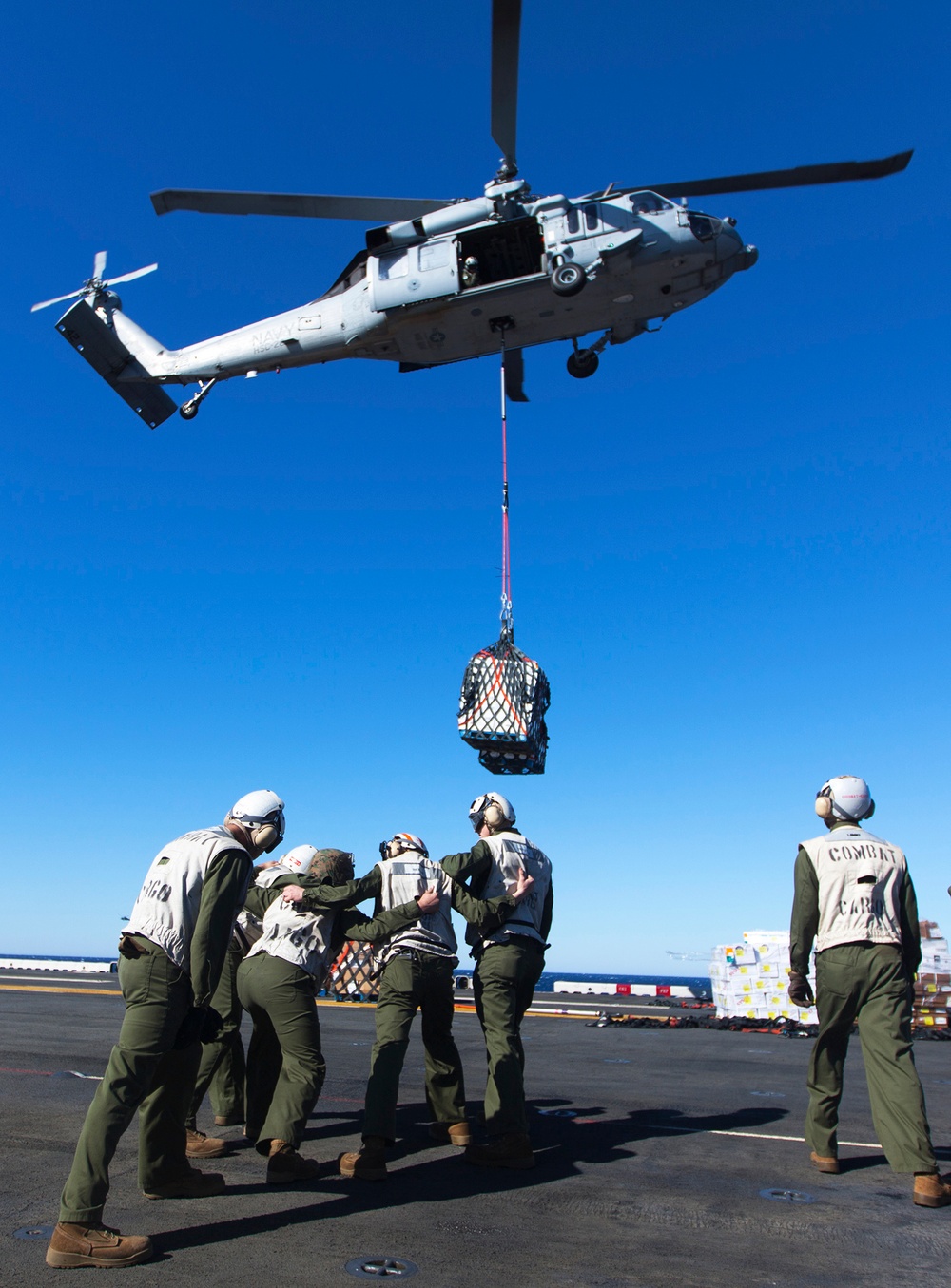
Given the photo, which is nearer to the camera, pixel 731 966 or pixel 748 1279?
pixel 748 1279

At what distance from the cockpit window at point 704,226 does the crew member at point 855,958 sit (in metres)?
9.95

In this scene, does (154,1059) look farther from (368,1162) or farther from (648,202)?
(648,202)

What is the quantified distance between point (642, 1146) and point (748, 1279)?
255cm

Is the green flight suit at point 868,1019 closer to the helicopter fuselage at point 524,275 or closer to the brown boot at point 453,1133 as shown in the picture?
the brown boot at point 453,1133

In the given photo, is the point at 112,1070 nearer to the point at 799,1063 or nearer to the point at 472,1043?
the point at 472,1043

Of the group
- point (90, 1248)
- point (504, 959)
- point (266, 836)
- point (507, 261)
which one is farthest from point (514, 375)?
point (90, 1248)

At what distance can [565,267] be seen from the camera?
12805mm

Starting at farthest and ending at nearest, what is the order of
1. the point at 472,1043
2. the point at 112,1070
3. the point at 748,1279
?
the point at 472,1043 → the point at 112,1070 → the point at 748,1279

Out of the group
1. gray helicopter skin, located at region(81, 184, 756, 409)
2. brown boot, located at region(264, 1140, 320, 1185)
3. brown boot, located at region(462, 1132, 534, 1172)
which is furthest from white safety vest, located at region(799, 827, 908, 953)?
gray helicopter skin, located at region(81, 184, 756, 409)

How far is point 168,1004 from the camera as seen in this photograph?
4402mm

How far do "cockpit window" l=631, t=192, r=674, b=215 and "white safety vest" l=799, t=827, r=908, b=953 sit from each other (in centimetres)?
1061

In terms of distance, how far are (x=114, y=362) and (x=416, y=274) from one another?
7.70 m

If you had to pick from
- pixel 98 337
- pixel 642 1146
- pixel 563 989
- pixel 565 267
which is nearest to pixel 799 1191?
pixel 642 1146

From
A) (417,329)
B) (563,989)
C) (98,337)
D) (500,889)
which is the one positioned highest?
(98,337)
